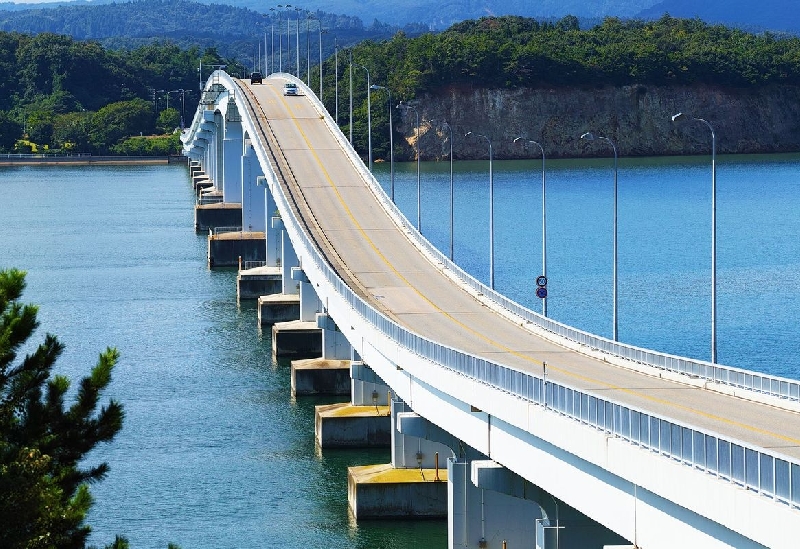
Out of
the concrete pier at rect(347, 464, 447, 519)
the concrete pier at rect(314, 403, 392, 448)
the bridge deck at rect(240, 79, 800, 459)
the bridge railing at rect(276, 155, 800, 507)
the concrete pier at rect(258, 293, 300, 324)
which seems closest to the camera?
the bridge railing at rect(276, 155, 800, 507)

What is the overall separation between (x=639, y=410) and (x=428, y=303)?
26621 mm

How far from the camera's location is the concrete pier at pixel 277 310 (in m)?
80.2

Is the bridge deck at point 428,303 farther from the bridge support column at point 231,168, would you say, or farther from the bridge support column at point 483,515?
the bridge support column at point 231,168

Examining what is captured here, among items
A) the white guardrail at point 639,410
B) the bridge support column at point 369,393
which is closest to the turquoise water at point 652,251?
the bridge support column at point 369,393

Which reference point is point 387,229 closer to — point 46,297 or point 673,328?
point 673,328

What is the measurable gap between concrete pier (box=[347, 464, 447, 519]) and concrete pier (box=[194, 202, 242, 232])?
85.8 metres

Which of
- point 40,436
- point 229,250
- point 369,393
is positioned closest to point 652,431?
point 40,436

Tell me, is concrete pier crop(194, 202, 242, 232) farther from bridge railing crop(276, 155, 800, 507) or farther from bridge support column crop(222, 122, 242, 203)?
bridge railing crop(276, 155, 800, 507)

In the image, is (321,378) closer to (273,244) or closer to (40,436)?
(273,244)

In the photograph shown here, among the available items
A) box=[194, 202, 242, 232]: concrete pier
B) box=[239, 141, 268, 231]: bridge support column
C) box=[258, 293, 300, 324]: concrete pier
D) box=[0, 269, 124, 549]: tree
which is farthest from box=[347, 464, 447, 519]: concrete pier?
box=[194, 202, 242, 232]: concrete pier

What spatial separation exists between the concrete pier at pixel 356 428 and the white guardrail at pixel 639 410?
177 inches

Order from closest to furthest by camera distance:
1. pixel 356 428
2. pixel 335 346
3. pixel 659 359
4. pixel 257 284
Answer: pixel 659 359 → pixel 356 428 → pixel 335 346 → pixel 257 284

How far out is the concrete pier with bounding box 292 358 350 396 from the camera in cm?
6131

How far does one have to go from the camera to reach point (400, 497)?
44.3 m
